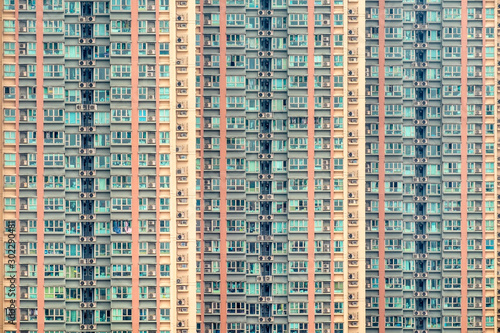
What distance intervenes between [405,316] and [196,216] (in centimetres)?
2361

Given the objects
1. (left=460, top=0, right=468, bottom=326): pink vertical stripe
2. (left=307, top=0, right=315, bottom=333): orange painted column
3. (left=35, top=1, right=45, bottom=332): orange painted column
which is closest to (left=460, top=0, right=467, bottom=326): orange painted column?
(left=460, top=0, right=468, bottom=326): pink vertical stripe

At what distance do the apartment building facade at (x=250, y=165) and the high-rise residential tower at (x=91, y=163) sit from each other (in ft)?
0.60

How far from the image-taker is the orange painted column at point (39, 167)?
5482 inches

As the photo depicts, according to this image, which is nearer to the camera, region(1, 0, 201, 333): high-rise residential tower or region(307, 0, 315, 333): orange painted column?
region(1, 0, 201, 333): high-rise residential tower

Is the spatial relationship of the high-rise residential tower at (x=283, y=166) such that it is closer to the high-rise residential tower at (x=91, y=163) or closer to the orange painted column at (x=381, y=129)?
the orange painted column at (x=381, y=129)

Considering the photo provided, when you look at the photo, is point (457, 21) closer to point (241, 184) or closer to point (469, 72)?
point (469, 72)

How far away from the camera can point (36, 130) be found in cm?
13950

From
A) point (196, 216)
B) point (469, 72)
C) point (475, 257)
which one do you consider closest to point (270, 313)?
point (196, 216)

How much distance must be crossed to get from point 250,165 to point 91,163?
54.9 ft

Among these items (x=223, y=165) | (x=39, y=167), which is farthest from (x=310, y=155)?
(x=39, y=167)

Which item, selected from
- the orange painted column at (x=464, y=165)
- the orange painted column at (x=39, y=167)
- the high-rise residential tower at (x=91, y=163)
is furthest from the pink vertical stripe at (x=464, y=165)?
the orange painted column at (x=39, y=167)

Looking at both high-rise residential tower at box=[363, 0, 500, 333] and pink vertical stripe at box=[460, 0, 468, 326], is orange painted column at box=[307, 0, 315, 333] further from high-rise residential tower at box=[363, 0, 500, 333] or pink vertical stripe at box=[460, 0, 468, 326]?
pink vertical stripe at box=[460, 0, 468, 326]

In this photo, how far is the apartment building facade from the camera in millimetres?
139125

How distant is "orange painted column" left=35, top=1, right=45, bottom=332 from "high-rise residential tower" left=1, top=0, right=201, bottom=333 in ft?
0.30
